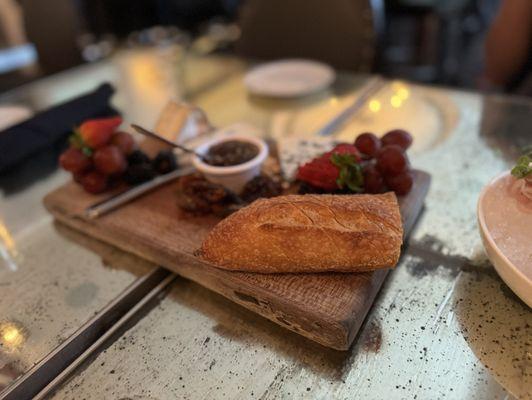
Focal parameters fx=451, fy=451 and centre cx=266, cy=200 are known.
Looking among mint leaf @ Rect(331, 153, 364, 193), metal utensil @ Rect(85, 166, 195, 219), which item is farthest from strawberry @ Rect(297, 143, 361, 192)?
metal utensil @ Rect(85, 166, 195, 219)

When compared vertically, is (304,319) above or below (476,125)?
above

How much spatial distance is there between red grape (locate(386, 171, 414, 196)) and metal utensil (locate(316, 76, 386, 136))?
47 cm

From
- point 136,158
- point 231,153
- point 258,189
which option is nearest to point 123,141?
point 136,158

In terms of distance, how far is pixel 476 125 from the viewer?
1.40 m

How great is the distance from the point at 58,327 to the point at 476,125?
127cm

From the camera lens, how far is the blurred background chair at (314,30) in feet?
6.27

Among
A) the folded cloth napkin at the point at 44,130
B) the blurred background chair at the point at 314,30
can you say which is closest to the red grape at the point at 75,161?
the folded cloth napkin at the point at 44,130

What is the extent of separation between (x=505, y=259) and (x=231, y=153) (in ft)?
2.17

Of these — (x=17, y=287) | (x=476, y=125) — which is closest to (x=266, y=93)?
(x=476, y=125)

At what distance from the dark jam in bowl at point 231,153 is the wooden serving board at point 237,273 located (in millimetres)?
136

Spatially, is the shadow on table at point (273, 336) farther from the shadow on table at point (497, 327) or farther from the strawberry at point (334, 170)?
the strawberry at point (334, 170)

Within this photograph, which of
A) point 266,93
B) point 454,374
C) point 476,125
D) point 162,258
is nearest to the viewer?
point 454,374

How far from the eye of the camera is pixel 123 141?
1184mm

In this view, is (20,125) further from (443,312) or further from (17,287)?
(443,312)
